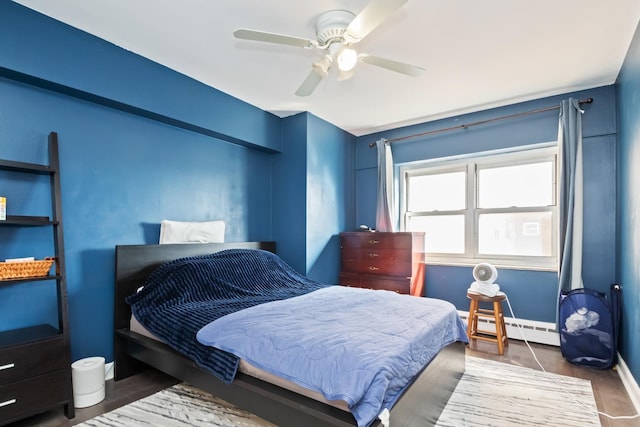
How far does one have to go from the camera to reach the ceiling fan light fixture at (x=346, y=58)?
194cm

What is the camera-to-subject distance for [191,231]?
297cm

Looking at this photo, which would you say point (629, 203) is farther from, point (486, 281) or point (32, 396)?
point (32, 396)

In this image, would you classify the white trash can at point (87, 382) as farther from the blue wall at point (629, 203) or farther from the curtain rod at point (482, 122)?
the curtain rod at point (482, 122)

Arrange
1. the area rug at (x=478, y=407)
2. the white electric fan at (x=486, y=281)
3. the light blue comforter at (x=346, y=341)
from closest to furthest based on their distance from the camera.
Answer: the light blue comforter at (x=346, y=341) → the area rug at (x=478, y=407) → the white electric fan at (x=486, y=281)

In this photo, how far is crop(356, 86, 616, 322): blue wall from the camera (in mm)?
2957

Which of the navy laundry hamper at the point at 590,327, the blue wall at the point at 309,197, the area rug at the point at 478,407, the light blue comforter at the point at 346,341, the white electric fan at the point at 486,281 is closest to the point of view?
the light blue comforter at the point at 346,341

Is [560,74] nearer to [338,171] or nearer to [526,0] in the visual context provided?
[526,0]

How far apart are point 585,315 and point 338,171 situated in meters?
2.95

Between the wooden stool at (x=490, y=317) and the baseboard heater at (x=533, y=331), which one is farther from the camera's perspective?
the baseboard heater at (x=533, y=331)

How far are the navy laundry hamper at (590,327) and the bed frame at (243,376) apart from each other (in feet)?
3.75

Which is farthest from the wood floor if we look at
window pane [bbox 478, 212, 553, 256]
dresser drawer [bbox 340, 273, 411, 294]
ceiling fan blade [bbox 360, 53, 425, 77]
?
ceiling fan blade [bbox 360, 53, 425, 77]

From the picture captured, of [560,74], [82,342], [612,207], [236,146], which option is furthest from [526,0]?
[82,342]

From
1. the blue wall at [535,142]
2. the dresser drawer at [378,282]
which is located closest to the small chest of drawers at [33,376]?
the dresser drawer at [378,282]

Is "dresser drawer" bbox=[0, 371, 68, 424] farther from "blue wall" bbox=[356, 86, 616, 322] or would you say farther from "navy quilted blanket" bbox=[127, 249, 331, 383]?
"blue wall" bbox=[356, 86, 616, 322]
